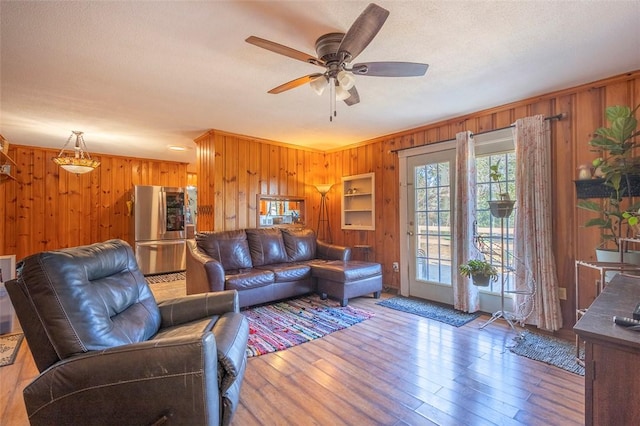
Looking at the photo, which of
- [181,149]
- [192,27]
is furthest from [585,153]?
[181,149]

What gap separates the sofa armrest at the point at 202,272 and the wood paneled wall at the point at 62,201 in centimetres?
300

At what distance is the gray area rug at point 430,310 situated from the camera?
128 inches

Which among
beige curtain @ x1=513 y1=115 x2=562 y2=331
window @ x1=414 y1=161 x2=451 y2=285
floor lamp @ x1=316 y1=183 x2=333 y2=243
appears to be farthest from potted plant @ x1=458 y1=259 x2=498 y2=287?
floor lamp @ x1=316 y1=183 x2=333 y2=243

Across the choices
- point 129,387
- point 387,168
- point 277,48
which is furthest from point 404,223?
point 129,387

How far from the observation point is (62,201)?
5.37 m

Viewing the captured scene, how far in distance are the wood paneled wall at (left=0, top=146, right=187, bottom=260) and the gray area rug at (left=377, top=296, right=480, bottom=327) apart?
17.1 feet

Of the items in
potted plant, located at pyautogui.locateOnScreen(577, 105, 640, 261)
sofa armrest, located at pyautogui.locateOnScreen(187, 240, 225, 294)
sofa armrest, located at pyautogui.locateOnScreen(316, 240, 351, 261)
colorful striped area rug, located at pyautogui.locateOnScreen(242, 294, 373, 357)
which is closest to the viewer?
potted plant, located at pyautogui.locateOnScreen(577, 105, 640, 261)

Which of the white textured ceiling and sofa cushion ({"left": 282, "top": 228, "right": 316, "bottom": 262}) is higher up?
the white textured ceiling

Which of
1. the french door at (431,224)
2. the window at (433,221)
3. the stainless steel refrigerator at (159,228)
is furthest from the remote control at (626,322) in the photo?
the stainless steel refrigerator at (159,228)

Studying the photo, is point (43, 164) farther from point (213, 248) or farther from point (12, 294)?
point (12, 294)

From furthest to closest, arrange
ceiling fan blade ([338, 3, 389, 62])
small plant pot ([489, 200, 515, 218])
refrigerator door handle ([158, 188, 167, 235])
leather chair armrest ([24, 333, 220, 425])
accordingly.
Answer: refrigerator door handle ([158, 188, 167, 235]), small plant pot ([489, 200, 515, 218]), ceiling fan blade ([338, 3, 389, 62]), leather chair armrest ([24, 333, 220, 425])

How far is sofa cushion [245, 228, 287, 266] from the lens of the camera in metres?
4.16

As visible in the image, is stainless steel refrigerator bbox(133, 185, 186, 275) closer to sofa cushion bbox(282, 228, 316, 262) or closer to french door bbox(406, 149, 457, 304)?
sofa cushion bbox(282, 228, 316, 262)

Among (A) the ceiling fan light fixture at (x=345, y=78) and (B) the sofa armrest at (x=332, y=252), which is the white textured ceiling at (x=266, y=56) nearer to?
(A) the ceiling fan light fixture at (x=345, y=78)
